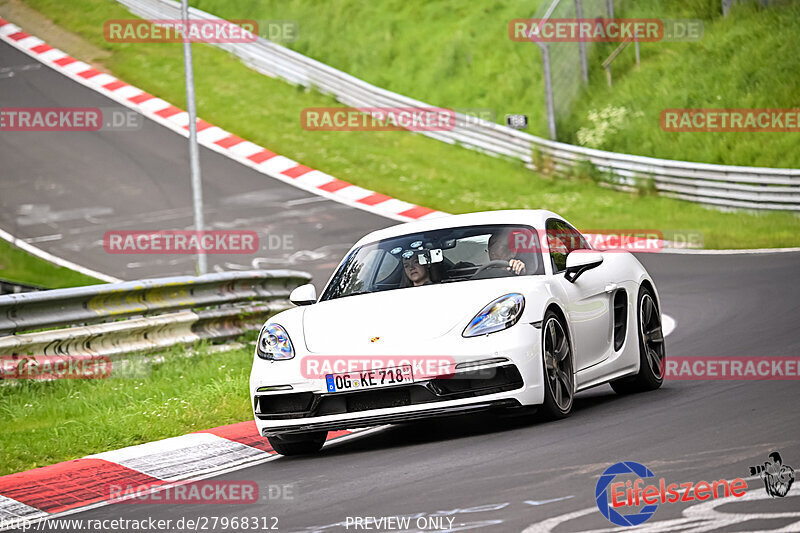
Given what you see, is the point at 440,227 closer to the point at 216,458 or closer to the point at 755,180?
the point at 216,458

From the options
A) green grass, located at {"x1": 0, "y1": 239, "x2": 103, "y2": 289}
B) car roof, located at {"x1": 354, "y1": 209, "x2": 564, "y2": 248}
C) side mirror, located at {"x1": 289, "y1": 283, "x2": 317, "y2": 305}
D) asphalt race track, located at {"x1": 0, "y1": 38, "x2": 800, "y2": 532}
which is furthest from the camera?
green grass, located at {"x1": 0, "y1": 239, "x2": 103, "y2": 289}

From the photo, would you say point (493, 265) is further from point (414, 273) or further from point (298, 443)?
point (298, 443)

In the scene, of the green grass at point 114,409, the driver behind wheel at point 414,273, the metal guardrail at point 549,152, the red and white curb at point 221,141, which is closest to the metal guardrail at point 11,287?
the green grass at point 114,409

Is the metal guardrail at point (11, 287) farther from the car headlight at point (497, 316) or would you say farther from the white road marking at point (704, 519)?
the white road marking at point (704, 519)

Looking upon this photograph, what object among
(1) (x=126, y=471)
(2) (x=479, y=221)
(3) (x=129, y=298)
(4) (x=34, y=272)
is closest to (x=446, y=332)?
(2) (x=479, y=221)

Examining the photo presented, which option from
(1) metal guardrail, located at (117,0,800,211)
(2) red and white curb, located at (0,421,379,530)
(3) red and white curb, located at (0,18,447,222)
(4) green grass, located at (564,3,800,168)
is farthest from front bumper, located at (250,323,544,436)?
(4) green grass, located at (564,3,800,168)

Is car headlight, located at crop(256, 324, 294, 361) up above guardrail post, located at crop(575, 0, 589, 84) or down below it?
below

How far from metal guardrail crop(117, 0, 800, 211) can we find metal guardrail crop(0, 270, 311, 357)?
11712 millimetres

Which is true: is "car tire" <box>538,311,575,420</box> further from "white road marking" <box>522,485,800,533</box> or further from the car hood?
"white road marking" <box>522,485,800,533</box>

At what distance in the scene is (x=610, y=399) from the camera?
9.09 m

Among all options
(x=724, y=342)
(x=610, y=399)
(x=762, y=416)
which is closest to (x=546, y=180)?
(x=724, y=342)

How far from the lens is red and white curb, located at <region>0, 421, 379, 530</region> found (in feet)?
22.9

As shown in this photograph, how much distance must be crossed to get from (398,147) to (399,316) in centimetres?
2141

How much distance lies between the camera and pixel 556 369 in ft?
25.5
